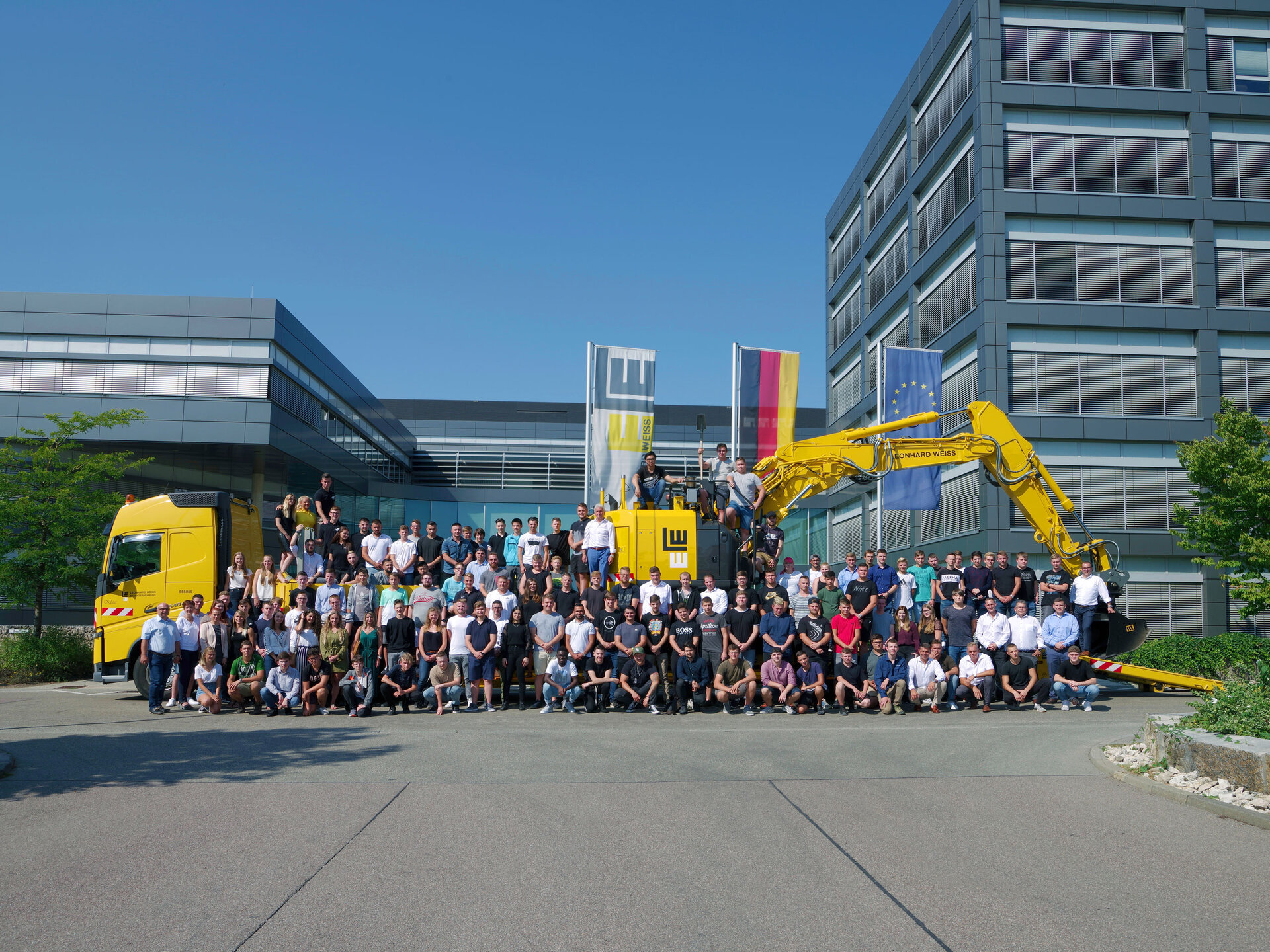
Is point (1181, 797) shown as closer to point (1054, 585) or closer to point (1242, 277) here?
point (1054, 585)

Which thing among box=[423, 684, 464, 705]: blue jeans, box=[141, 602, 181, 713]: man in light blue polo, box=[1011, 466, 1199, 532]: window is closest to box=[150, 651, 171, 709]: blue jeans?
box=[141, 602, 181, 713]: man in light blue polo

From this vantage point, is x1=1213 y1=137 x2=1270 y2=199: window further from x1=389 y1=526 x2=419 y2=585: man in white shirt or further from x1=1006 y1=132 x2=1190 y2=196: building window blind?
x1=389 y1=526 x2=419 y2=585: man in white shirt

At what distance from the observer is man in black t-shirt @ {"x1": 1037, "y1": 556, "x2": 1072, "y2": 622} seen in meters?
17.9

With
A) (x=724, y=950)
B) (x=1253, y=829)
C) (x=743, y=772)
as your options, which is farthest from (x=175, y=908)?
(x=1253, y=829)

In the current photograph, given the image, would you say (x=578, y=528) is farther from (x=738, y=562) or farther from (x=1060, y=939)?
(x=1060, y=939)

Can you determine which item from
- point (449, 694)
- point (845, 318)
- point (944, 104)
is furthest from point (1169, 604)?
point (449, 694)

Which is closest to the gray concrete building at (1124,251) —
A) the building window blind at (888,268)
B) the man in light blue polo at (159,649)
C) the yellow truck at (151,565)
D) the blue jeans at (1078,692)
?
the building window blind at (888,268)

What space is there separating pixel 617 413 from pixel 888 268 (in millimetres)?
21329

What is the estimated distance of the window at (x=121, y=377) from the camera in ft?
115

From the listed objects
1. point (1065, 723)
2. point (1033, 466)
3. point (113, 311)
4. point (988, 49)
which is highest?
point (988, 49)

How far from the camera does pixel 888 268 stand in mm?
42625

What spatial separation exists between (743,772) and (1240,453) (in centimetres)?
2001

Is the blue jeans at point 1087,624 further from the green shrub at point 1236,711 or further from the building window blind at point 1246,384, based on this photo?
the building window blind at point 1246,384

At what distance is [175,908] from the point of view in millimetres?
5742
